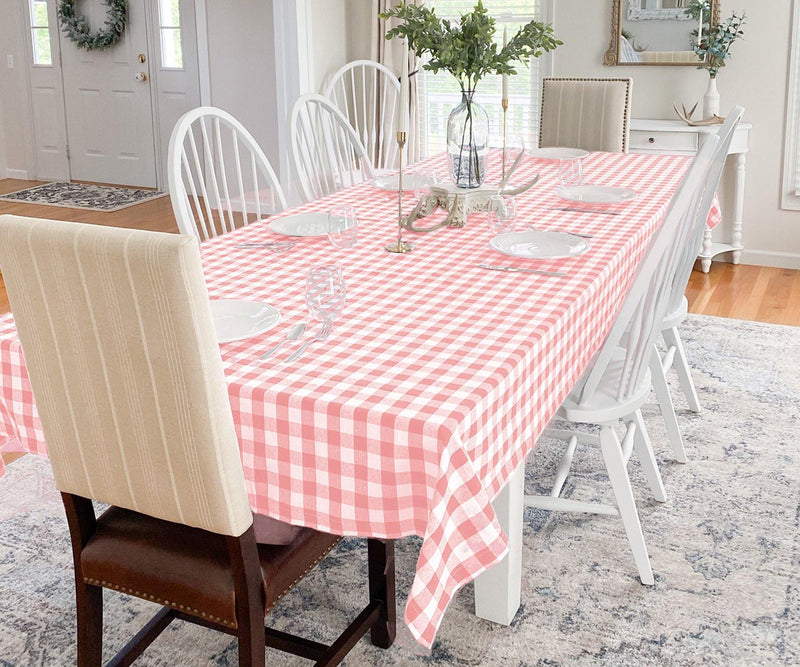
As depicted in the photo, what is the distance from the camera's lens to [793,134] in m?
4.64

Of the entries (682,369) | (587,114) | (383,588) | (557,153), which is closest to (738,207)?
(587,114)

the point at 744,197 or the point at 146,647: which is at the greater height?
the point at 744,197

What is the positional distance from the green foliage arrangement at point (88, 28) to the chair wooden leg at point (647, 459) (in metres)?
5.59

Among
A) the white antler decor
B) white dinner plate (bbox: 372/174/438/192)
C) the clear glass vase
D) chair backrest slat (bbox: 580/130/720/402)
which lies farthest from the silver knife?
white dinner plate (bbox: 372/174/438/192)

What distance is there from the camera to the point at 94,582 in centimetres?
169

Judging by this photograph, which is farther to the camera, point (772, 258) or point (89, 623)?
point (772, 258)

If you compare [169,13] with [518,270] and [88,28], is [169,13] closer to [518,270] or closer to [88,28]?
[88,28]

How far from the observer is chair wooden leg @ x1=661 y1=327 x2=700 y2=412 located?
3.12 metres

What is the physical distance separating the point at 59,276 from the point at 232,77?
497 centimetres

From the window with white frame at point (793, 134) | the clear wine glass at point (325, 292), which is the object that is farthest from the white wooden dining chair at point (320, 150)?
the window with white frame at point (793, 134)

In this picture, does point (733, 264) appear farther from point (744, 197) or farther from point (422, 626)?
point (422, 626)

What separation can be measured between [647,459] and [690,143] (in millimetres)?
2483

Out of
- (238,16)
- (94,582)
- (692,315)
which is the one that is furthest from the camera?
(238,16)

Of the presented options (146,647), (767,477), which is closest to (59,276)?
(146,647)
